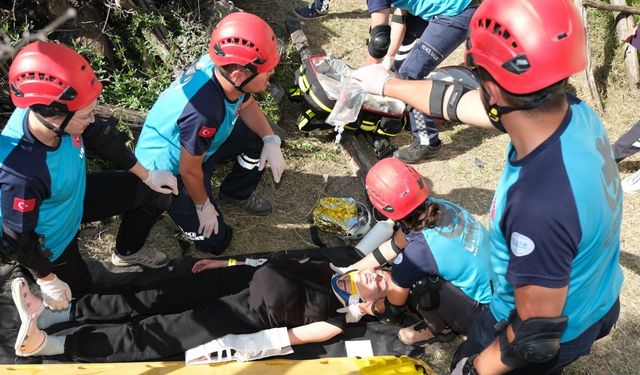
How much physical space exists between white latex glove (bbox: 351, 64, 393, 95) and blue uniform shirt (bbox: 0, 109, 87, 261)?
182 centimetres

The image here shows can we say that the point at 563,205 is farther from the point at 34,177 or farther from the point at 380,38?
the point at 380,38

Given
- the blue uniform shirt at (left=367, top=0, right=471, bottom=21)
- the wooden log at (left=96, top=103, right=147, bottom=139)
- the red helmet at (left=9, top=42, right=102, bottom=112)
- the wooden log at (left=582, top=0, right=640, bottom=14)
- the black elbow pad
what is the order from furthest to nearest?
the wooden log at (left=582, top=0, right=640, bottom=14) < the black elbow pad < the blue uniform shirt at (left=367, top=0, right=471, bottom=21) < the wooden log at (left=96, top=103, right=147, bottom=139) < the red helmet at (left=9, top=42, right=102, bottom=112)

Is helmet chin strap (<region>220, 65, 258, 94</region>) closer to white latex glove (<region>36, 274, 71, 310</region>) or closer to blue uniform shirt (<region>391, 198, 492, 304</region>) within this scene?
blue uniform shirt (<region>391, 198, 492, 304</region>)

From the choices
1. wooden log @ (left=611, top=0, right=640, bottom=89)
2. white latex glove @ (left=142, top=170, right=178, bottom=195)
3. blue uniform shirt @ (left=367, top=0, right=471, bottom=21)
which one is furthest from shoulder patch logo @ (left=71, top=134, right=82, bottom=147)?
wooden log @ (left=611, top=0, right=640, bottom=89)

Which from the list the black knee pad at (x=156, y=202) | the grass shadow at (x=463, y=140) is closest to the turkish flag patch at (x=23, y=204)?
the black knee pad at (x=156, y=202)

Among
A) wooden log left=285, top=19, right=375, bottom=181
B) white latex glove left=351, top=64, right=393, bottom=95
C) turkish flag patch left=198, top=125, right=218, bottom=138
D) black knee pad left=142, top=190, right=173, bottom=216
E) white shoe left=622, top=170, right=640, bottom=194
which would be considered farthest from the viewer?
wooden log left=285, top=19, right=375, bottom=181

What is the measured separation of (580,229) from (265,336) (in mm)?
2411

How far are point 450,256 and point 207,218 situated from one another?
195 cm

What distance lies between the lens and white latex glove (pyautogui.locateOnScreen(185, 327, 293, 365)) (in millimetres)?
3793

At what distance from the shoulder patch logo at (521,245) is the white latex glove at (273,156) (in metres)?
2.67

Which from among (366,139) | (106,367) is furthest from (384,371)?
(366,139)

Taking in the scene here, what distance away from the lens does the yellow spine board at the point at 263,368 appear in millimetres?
3545

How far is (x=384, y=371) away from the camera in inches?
148

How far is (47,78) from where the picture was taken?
298cm
